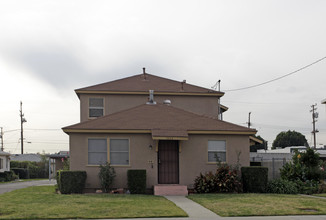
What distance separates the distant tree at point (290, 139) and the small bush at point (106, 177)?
7204 centimetres

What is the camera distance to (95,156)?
18688 mm

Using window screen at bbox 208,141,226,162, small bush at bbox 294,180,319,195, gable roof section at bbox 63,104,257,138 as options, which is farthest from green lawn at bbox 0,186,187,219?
small bush at bbox 294,180,319,195

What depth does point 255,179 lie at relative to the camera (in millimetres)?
18359

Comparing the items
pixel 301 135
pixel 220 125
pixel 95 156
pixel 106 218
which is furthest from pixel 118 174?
pixel 301 135

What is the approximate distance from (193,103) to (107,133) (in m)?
8.38

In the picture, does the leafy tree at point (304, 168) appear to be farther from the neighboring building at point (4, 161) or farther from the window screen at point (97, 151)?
the neighboring building at point (4, 161)

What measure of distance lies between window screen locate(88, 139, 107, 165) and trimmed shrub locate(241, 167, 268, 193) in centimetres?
650

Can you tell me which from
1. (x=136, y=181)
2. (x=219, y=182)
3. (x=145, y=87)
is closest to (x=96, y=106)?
(x=145, y=87)

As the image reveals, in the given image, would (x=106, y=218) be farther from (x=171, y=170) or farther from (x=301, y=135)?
(x=301, y=135)

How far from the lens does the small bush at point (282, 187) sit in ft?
60.1

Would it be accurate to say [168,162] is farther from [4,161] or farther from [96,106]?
[4,161]

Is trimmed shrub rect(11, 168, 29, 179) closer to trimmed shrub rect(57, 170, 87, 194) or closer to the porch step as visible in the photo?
trimmed shrub rect(57, 170, 87, 194)

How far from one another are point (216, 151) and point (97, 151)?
5.58 metres

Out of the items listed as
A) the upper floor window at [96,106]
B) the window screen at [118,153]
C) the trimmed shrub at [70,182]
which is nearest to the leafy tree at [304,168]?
the window screen at [118,153]
